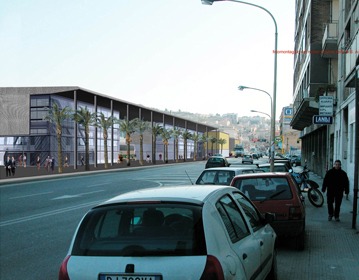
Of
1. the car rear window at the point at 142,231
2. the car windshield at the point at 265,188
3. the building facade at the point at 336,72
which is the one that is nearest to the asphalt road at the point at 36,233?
the car rear window at the point at 142,231

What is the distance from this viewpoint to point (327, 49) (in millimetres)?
23234

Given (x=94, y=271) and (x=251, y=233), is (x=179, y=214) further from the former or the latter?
(x=251, y=233)

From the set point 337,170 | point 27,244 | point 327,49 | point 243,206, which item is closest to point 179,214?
point 243,206

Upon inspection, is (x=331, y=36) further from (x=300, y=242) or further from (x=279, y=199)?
(x=300, y=242)

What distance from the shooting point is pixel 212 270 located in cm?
301

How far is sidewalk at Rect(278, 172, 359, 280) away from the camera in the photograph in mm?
6215

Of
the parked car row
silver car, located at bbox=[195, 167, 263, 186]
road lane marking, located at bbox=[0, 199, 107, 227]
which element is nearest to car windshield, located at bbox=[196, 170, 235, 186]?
silver car, located at bbox=[195, 167, 263, 186]

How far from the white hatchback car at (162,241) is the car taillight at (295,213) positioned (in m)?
4.08

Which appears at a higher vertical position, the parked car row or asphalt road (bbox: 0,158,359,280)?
the parked car row

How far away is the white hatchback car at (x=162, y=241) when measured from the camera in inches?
120

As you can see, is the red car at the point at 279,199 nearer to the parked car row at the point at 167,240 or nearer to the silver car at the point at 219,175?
the parked car row at the point at 167,240

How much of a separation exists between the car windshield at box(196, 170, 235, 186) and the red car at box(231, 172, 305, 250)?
12.6 feet

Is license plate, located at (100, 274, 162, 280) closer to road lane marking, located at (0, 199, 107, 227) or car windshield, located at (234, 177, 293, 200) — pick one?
car windshield, located at (234, 177, 293, 200)

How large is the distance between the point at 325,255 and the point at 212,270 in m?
5.21
